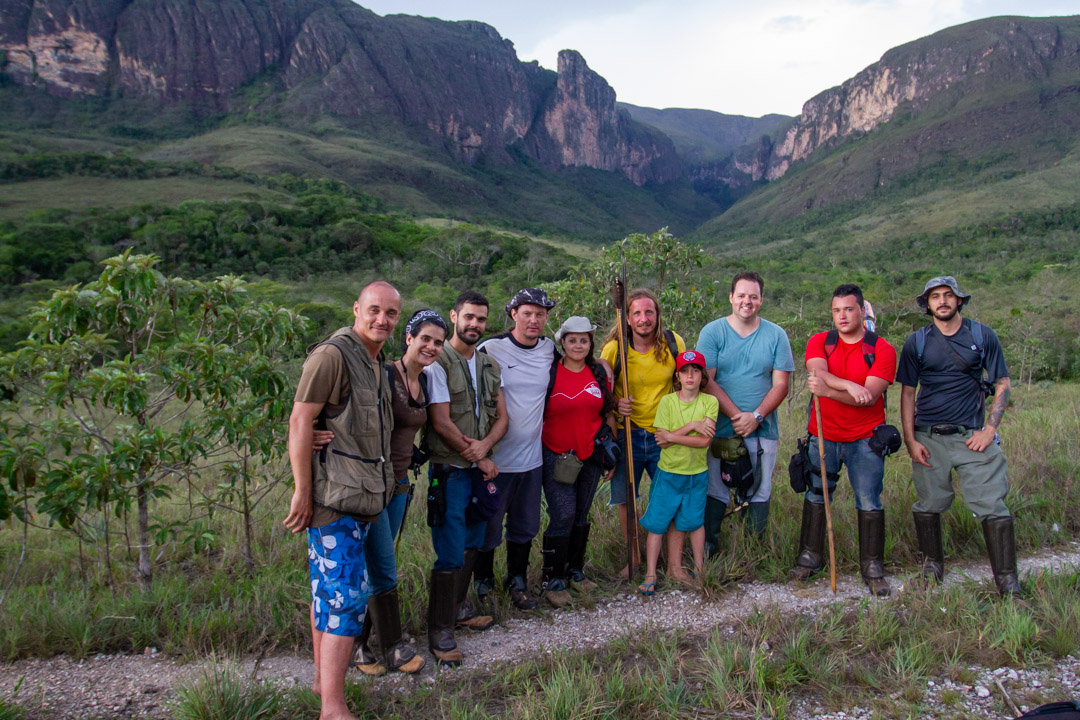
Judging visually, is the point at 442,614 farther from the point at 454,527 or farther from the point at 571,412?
the point at 571,412

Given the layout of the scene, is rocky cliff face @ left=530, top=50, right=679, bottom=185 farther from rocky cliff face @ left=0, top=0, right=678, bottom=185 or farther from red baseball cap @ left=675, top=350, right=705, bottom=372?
red baseball cap @ left=675, top=350, right=705, bottom=372

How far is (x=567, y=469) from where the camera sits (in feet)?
12.5

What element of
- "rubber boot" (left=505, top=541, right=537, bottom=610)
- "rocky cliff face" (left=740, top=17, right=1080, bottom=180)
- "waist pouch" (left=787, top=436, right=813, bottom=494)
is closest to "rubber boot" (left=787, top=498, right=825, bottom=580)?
"waist pouch" (left=787, top=436, right=813, bottom=494)

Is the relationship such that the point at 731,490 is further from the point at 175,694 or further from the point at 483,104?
the point at 483,104

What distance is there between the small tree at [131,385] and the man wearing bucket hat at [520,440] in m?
1.50

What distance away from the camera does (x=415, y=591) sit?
12.2 feet

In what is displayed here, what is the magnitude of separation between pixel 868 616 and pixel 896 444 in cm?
103

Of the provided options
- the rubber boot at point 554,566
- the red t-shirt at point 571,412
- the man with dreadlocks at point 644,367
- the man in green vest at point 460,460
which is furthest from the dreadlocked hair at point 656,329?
the rubber boot at point 554,566

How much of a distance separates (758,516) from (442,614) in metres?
2.17

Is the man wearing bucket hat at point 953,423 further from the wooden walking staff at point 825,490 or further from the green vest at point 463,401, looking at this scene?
the green vest at point 463,401

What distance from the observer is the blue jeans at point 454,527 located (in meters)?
3.38

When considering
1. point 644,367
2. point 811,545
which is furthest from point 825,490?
point 644,367

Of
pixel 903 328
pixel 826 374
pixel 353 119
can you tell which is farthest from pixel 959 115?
pixel 826 374

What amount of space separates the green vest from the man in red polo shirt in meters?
1.96
